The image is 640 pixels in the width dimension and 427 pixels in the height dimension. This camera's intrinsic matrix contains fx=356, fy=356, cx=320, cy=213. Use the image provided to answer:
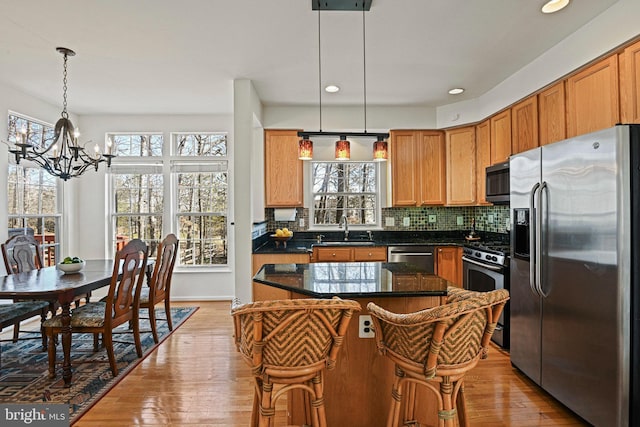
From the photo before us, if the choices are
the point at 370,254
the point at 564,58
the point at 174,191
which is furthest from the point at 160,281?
the point at 564,58

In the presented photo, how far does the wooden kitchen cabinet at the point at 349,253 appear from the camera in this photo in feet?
14.3

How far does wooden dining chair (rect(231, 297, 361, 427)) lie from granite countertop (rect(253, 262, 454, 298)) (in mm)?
316

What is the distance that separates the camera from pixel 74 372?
287 centimetres

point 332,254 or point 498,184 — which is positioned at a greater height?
point 498,184

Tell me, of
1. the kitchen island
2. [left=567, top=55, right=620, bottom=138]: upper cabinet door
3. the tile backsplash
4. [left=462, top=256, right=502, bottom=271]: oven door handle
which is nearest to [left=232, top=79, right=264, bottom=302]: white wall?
the tile backsplash

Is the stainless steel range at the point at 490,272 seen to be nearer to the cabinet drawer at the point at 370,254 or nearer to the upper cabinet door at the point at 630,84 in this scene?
the cabinet drawer at the point at 370,254

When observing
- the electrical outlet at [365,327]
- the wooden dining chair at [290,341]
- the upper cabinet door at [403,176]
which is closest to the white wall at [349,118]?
the upper cabinet door at [403,176]

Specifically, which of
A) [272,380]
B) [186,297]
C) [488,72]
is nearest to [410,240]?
[488,72]

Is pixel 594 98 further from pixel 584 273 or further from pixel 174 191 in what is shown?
pixel 174 191

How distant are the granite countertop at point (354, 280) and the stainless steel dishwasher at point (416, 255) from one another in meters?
1.75

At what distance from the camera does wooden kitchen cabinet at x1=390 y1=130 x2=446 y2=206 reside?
15.4ft

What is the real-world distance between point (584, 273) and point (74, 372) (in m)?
3.73

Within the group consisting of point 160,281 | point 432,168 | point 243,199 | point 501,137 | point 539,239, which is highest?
point 501,137

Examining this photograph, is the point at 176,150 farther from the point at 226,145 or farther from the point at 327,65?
the point at 327,65
